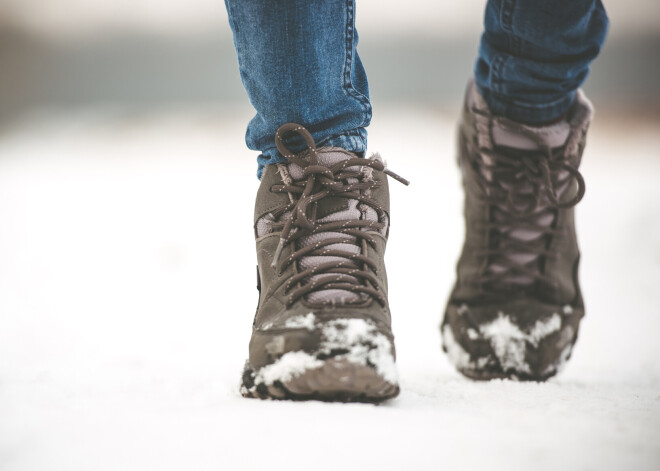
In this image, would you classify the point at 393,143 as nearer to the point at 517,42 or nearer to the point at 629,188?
the point at 629,188

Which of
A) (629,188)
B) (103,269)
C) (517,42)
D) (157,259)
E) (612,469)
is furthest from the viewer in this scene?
(629,188)

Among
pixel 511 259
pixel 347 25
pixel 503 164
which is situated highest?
pixel 347 25

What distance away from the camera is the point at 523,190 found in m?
0.90

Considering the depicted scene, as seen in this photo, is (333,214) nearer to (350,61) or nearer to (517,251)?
(350,61)

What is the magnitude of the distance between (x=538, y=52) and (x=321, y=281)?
522 millimetres

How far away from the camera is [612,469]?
1.32 ft

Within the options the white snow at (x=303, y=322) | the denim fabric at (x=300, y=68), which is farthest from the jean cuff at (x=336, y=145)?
the white snow at (x=303, y=322)

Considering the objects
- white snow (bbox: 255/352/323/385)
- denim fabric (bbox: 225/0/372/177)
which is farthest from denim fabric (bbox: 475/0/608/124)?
white snow (bbox: 255/352/323/385)

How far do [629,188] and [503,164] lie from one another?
6.11ft

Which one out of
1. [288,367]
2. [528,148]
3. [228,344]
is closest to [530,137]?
[528,148]

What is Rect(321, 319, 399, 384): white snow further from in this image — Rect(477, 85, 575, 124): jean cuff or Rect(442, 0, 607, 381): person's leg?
Rect(477, 85, 575, 124): jean cuff

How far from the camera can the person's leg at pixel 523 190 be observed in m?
0.83

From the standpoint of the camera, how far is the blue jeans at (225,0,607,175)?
676mm

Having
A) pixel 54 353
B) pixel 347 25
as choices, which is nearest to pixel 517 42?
pixel 347 25
